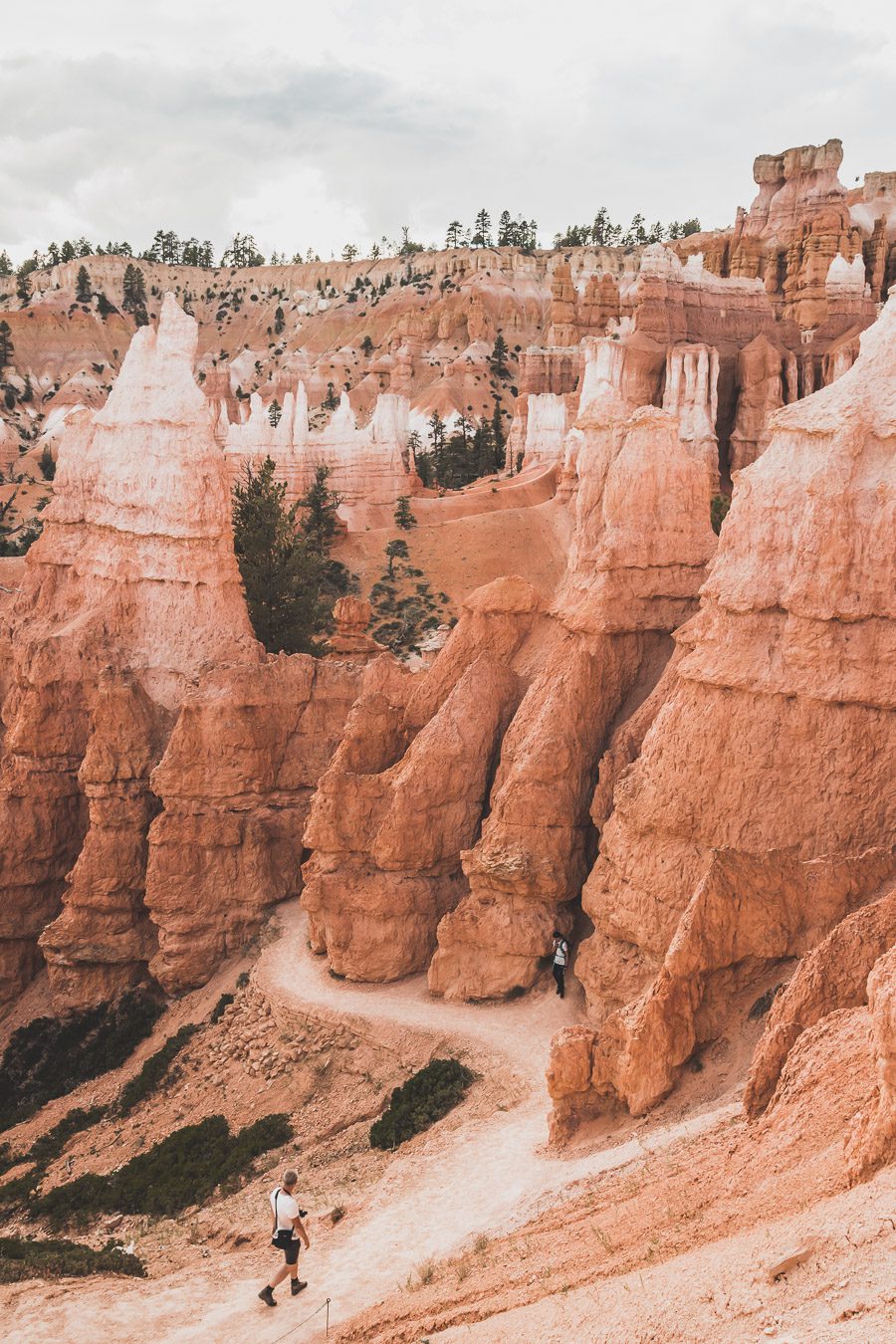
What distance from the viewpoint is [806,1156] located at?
9.36 meters

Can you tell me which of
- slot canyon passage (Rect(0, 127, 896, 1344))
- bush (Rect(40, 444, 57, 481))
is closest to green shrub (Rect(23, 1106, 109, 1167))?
slot canyon passage (Rect(0, 127, 896, 1344))

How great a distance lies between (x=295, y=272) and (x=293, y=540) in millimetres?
124367

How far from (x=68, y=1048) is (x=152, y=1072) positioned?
3230mm

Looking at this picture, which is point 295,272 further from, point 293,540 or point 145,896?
point 145,896

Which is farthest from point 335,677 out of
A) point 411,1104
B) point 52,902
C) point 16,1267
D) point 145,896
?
point 16,1267

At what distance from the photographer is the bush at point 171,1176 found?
1791 cm

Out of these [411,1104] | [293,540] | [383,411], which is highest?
[383,411]

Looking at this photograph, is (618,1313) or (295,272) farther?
(295,272)

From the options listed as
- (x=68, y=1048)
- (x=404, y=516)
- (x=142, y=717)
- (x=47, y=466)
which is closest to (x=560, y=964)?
(x=142, y=717)

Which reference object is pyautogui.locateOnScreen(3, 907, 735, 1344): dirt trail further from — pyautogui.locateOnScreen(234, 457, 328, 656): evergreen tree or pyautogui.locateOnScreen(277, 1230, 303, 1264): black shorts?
pyautogui.locateOnScreen(234, 457, 328, 656): evergreen tree

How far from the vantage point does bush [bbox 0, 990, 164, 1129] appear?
23.5 m

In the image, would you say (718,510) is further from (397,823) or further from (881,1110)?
(881,1110)

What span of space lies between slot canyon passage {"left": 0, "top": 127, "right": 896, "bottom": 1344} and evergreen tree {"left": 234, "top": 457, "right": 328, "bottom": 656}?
0.73m

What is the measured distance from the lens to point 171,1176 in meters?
18.5
